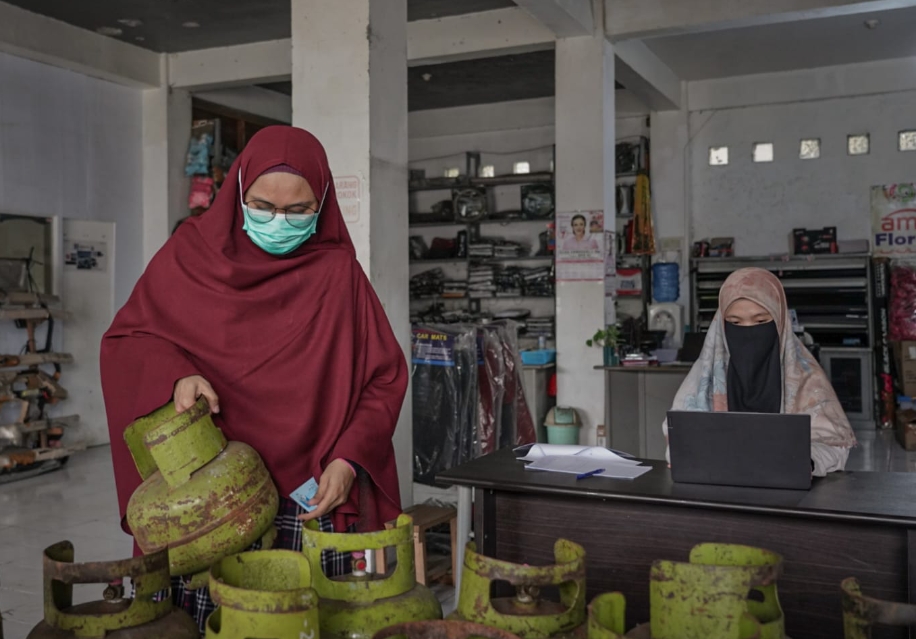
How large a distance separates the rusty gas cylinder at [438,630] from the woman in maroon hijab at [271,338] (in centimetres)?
63

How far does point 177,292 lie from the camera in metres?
1.78

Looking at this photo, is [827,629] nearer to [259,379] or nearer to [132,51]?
[259,379]

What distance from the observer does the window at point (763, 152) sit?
984 cm

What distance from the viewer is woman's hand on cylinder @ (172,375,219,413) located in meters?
1.60

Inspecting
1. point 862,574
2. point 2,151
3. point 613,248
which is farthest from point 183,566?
point 2,151

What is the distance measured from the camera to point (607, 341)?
708 centimetres

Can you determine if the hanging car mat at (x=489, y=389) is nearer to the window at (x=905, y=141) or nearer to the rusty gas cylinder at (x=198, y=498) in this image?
the rusty gas cylinder at (x=198, y=498)

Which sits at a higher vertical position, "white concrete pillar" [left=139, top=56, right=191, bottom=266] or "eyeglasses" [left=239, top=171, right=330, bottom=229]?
"white concrete pillar" [left=139, top=56, right=191, bottom=266]

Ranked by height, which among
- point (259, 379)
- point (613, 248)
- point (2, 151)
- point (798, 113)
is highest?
point (798, 113)

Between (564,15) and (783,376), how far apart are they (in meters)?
4.35

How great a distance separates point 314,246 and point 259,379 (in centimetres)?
32

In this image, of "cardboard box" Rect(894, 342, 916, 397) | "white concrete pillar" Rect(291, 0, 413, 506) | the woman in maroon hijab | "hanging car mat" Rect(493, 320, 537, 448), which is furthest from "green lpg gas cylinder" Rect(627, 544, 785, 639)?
"cardboard box" Rect(894, 342, 916, 397)

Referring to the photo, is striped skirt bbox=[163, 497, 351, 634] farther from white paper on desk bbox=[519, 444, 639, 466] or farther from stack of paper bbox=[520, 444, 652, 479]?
white paper on desk bbox=[519, 444, 639, 466]

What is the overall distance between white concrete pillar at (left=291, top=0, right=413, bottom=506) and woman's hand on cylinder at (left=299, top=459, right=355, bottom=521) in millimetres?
2385
